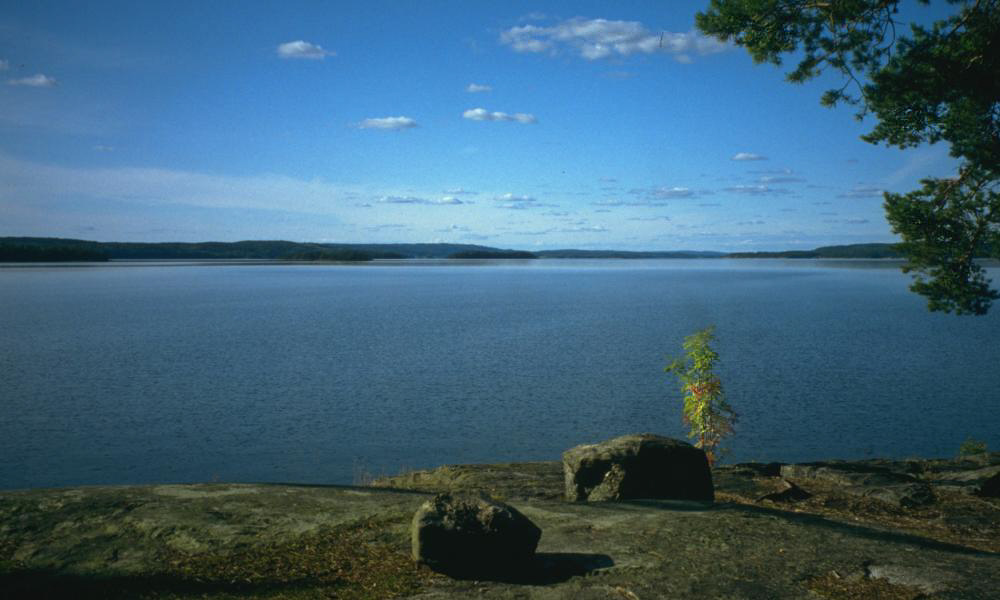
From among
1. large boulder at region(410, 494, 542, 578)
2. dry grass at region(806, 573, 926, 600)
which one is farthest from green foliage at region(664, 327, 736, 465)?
large boulder at region(410, 494, 542, 578)

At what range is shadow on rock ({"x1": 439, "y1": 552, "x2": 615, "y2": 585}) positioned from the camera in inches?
295

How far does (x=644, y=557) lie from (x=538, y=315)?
65341 millimetres

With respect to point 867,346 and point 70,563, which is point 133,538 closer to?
point 70,563

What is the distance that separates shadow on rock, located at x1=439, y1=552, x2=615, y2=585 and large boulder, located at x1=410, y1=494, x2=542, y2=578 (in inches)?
0.4

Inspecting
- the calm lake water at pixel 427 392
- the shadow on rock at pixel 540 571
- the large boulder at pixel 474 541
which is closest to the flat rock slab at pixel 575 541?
the shadow on rock at pixel 540 571

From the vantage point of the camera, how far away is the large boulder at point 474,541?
7.49 m

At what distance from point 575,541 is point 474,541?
182 centimetres

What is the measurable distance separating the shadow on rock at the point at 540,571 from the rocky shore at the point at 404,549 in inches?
0.9

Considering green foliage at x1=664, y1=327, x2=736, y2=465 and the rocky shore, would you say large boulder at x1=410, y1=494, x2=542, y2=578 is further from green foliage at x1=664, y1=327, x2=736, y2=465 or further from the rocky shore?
green foliage at x1=664, y1=327, x2=736, y2=465

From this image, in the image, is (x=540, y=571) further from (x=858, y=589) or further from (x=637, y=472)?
(x=637, y=472)

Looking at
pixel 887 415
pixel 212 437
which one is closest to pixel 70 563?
pixel 212 437

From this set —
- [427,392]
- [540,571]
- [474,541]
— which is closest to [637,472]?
[540,571]

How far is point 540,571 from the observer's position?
7652 millimetres

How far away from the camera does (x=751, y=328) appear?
192 feet
